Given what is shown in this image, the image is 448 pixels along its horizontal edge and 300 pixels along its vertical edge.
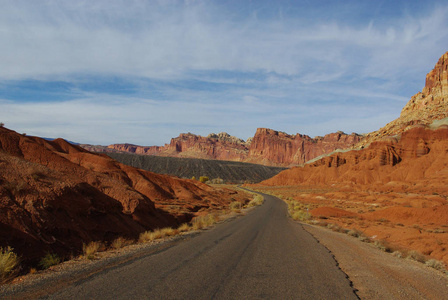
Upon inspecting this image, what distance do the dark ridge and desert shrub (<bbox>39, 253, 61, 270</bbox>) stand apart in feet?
407

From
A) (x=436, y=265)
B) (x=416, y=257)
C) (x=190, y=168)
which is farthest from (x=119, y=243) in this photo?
(x=190, y=168)

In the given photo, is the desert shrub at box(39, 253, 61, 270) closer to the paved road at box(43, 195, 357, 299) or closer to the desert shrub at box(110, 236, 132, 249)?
the paved road at box(43, 195, 357, 299)

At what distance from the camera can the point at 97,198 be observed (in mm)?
14328

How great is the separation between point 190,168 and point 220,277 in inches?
5431

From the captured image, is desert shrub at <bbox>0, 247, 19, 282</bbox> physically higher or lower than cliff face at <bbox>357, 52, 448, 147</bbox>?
lower

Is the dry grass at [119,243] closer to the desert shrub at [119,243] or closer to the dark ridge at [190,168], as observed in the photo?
the desert shrub at [119,243]

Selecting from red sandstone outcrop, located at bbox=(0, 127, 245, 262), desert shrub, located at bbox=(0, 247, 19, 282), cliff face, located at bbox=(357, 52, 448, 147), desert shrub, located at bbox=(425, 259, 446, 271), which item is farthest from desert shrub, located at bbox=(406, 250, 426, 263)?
cliff face, located at bbox=(357, 52, 448, 147)

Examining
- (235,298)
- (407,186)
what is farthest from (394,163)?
(235,298)

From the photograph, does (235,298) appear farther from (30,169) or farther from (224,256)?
(30,169)

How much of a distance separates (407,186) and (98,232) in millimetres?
68464

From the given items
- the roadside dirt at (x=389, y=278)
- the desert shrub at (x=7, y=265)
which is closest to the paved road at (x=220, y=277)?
the roadside dirt at (x=389, y=278)

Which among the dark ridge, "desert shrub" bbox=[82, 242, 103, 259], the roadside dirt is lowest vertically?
"desert shrub" bbox=[82, 242, 103, 259]

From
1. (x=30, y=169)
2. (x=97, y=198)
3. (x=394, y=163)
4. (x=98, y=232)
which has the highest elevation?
(x=394, y=163)

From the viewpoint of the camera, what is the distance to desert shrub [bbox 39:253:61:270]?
8214 mm
